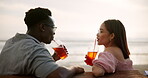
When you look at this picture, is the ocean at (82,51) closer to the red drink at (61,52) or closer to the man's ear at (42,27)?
the red drink at (61,52)

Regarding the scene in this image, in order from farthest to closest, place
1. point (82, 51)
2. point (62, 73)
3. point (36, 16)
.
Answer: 1. point (82, 51)
2. point (36, 16)
3. point (62, 73)

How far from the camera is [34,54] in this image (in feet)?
3.10

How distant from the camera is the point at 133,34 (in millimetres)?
6203

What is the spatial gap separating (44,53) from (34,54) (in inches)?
1.7

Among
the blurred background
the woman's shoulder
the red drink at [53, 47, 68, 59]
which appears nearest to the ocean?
the blurred background

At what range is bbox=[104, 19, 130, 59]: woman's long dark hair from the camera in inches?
52.1

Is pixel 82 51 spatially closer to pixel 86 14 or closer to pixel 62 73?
pixel 86 14

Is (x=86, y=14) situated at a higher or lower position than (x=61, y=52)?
lower

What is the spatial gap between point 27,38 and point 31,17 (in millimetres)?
164

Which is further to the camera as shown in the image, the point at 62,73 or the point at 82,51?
the point at 82,51

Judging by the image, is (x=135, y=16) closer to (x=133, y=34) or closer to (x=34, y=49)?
(x=133, y=34)

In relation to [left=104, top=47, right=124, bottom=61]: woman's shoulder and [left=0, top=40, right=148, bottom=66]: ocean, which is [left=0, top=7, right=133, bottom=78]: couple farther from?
[left=0, top=40, right=148, bottom=66]: ocean

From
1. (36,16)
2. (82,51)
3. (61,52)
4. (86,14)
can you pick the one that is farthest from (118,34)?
(82,51)

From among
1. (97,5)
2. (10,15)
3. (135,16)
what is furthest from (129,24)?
(10,15)
